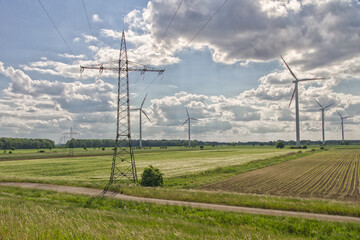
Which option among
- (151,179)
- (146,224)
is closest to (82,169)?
(151,179)

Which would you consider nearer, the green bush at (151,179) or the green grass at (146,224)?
the green grass at (146,224)

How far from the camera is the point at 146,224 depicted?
45.3 feet

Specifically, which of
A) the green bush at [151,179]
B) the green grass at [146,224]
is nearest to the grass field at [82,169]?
the green bush at [151,179]

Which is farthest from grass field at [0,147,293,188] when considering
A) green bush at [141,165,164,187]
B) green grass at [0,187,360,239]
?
green grass at [0,187,360,239]

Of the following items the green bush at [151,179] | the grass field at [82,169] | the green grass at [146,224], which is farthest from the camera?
the grass field at [82,169]

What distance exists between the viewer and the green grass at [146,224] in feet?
29.0

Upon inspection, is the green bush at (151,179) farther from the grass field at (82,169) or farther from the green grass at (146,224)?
the green grass at (146,224)

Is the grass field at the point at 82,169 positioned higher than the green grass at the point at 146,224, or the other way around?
the green grass at the point at 146,224

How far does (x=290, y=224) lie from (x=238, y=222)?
9.82ft

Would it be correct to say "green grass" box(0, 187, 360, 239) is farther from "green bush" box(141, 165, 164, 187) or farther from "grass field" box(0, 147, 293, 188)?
"grass field" box(0, 147, 293, 188)

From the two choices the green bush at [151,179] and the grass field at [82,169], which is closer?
the green bush at [151,179]

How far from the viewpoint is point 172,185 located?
37562 millimetres

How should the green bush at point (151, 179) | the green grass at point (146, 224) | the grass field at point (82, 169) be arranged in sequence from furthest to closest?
the grass field at point (82, 169)
the green bush at point (151, 179)
the green grass at point (146, 224)

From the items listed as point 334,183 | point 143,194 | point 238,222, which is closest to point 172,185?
point 143,194
